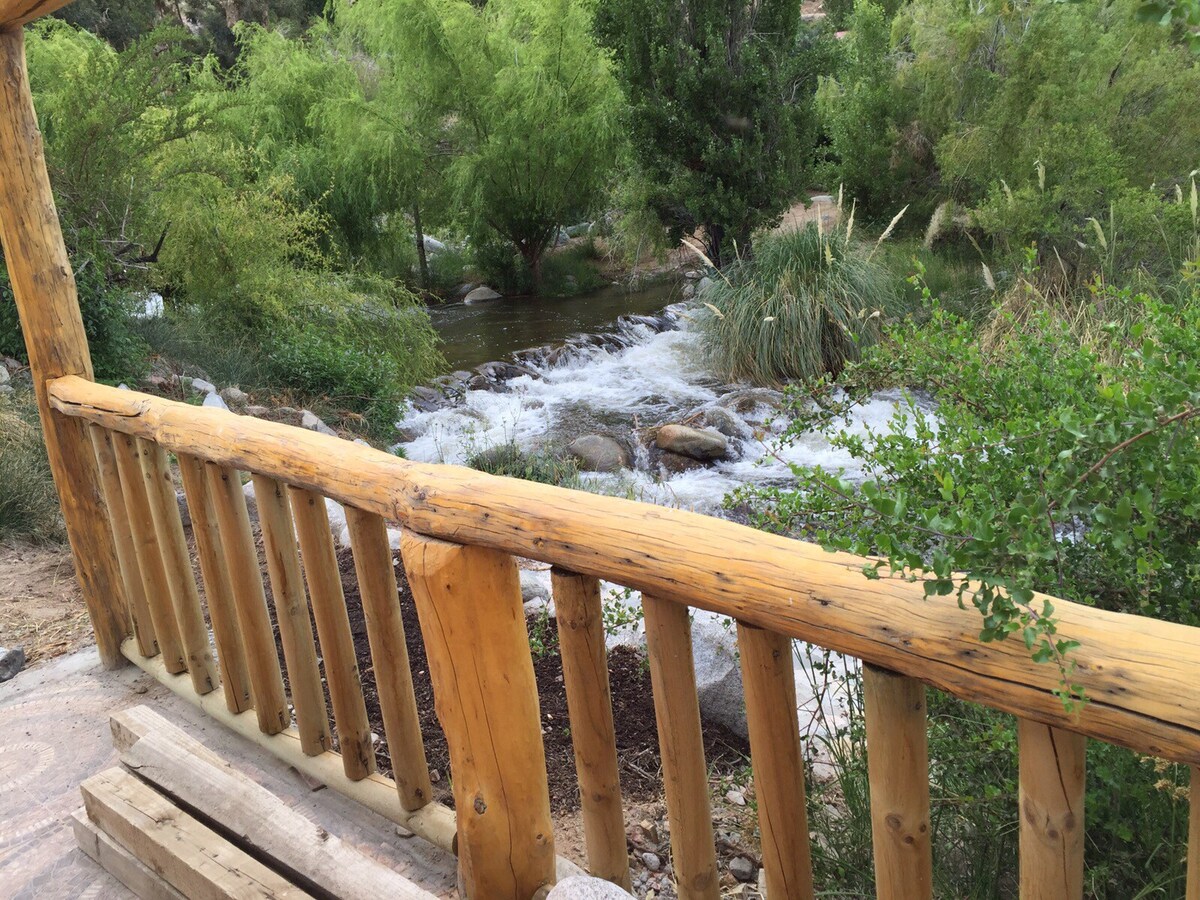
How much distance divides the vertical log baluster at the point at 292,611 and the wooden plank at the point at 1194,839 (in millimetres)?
1835

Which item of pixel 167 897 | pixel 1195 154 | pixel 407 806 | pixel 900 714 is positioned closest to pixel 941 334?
pixel 900 714

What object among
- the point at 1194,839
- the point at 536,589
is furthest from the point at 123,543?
the point at 1194,839

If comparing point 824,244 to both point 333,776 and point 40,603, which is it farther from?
point 333,776

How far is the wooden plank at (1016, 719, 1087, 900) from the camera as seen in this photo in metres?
1.11

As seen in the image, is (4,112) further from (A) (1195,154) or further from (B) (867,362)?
(A) (1195,154)

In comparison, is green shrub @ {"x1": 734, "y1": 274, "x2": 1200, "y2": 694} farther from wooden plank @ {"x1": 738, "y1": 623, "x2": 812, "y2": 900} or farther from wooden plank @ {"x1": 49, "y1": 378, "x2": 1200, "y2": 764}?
wooden plank @ {"x1": 738, "y1": 623, "x2": 812, "y2": 900}

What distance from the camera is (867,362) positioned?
8.71 ft

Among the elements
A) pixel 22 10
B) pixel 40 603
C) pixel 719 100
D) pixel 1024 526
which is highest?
pixel 22 10

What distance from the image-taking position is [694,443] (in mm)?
Result: 7055

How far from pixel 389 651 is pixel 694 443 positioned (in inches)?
200

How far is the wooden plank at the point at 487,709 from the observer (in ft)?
5.71

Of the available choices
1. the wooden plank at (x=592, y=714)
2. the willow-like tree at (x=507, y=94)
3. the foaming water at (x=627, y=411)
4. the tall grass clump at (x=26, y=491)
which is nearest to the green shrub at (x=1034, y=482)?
the wooden plank at (x=592, y=714)

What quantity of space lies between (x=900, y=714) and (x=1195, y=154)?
9438 mm

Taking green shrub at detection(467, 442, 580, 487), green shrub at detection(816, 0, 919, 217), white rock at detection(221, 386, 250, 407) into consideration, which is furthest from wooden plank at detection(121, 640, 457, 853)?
green shrub at detection(816, 0, 919, 217)
